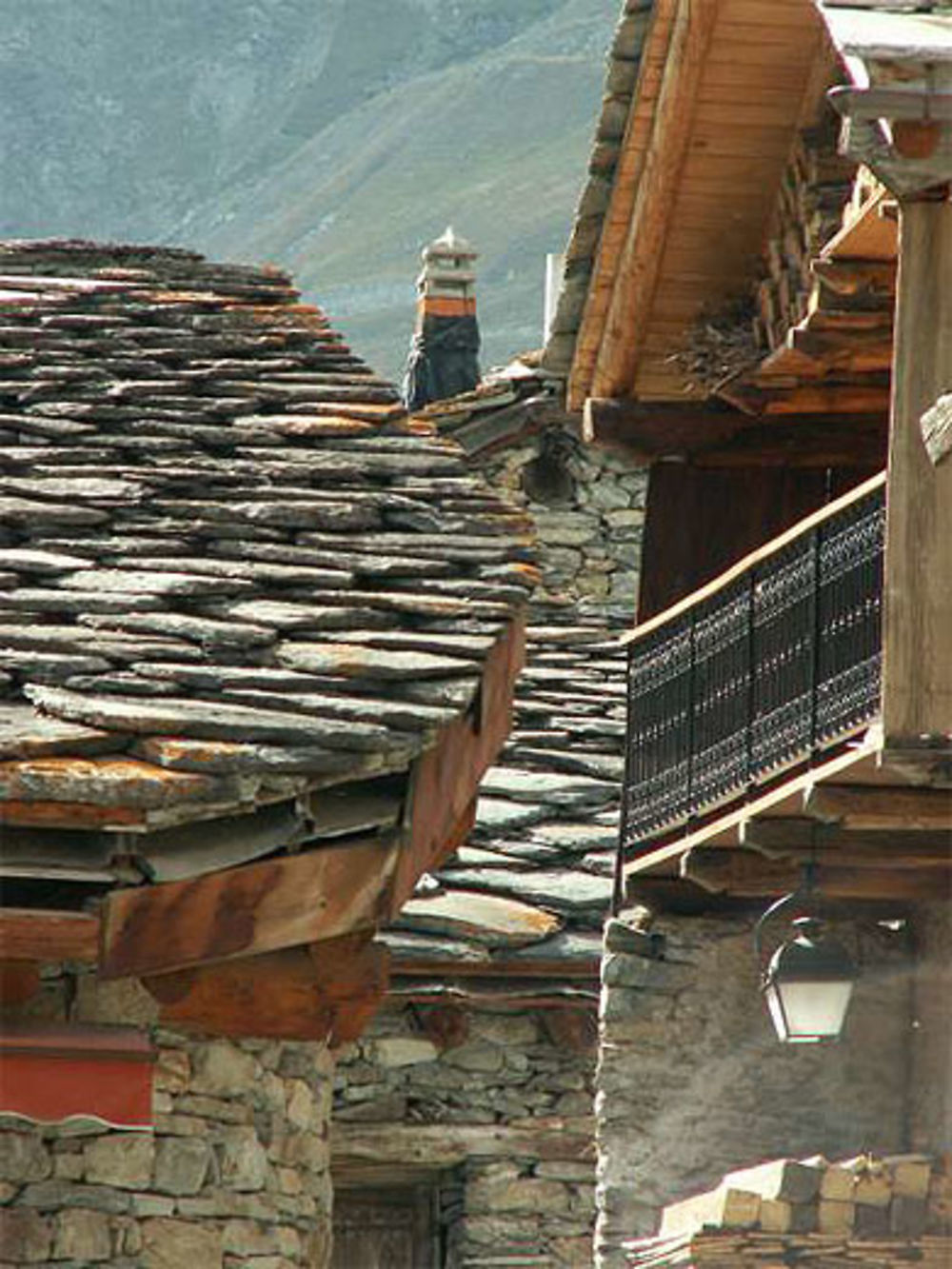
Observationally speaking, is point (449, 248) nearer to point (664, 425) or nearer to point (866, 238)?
point (664, 425)

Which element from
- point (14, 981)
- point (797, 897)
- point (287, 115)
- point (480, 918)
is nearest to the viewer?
point (14, 981)

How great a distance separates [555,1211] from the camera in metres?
15.2

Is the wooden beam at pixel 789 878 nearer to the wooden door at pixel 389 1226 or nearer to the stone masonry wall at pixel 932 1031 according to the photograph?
the stone masonry wall at pixel 932 1031

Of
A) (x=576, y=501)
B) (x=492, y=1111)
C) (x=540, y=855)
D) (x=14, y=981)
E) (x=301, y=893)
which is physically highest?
(x=576, y=501)

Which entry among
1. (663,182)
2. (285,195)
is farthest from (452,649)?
(285,195)

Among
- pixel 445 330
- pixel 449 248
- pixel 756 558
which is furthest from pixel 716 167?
pixel 449 248

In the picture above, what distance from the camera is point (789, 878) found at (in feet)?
47.1

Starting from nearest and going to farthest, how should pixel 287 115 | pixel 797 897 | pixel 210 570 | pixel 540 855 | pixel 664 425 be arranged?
pixel 210 570
pixel 797 897
pixel 664 425
pixel 540 855
pixel 287 115

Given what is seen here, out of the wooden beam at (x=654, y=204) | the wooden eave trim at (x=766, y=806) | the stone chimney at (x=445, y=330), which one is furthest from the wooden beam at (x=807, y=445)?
the stone chimney at (x=445, y=330)

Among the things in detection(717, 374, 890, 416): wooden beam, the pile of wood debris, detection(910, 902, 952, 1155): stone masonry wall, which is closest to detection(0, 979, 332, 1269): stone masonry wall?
the pile of wood debris

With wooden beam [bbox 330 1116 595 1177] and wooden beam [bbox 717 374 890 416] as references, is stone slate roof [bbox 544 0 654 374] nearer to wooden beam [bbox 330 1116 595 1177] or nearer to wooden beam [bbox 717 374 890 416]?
wooden beam [bbox 717 374 890 416]

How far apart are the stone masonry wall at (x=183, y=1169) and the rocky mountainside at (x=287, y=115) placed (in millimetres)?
84299

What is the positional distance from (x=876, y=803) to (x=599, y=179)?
119 inches

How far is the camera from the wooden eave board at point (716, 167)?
44.7 ft
